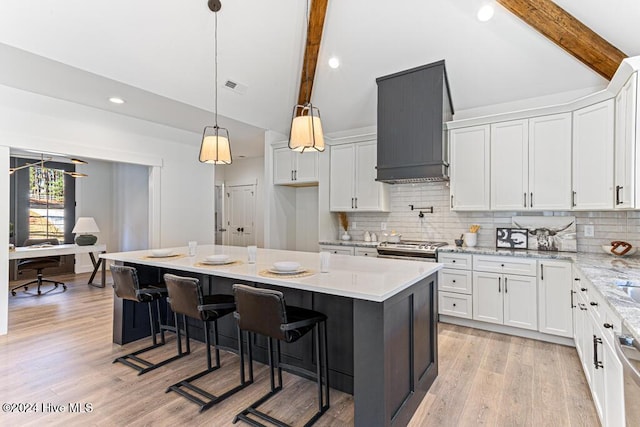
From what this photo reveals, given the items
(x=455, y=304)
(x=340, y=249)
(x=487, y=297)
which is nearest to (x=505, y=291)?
(x=487, y=297)

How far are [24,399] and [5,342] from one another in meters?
1.49

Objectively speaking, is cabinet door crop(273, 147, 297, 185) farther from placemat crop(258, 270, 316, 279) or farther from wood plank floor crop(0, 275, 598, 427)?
placemat crop(258, 270, 316, 279)

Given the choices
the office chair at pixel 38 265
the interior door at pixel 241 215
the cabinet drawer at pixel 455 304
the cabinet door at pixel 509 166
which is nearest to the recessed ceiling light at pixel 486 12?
the cabinet door at pixel 509 166

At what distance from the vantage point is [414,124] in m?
4.05

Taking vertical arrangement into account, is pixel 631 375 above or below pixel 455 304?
above

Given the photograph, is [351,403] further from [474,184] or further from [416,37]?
[416,37]

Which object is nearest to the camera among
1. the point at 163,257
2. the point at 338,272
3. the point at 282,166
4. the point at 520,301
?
the point at 338,272

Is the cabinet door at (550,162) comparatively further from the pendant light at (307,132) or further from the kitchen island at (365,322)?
the pendant light at (307,132)

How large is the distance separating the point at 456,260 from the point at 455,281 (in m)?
0.25

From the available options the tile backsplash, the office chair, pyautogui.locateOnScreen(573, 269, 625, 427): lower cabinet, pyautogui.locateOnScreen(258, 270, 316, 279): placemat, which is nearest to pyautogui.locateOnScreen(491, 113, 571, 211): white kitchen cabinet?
the tile backsplash

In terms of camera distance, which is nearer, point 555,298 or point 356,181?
point 555,298

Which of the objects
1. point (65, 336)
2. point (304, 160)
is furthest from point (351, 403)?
point (304, 160)

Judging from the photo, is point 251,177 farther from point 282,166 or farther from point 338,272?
point 338,272

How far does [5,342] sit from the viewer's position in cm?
334
